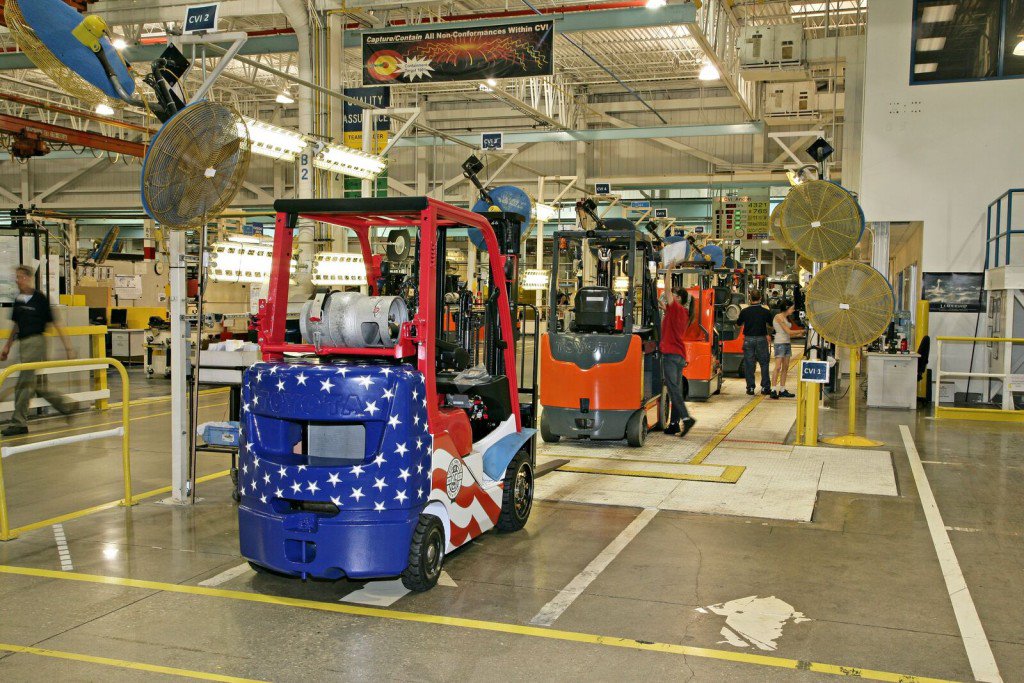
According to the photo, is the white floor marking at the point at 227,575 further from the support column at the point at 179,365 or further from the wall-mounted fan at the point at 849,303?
the wall-mounted fan at the point at 849,303

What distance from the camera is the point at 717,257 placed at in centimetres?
2170

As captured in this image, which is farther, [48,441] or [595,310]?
[595,310]

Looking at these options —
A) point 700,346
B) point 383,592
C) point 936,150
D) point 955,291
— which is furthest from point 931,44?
point 383,592

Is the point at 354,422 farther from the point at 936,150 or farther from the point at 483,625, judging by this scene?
the point at 936,150

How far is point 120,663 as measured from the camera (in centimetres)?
412

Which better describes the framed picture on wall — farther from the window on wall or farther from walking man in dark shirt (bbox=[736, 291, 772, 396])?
the window on wall

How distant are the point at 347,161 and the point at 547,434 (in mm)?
4161

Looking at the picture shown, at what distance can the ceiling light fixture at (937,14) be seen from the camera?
1478 centimetres

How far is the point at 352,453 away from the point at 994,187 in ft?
44.5

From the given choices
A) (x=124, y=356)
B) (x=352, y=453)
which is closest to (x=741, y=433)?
(x=352, y=453)

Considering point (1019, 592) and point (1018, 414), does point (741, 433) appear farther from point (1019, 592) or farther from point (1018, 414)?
point (1019, 592)

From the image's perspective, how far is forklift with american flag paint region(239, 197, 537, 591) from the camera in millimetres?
4746

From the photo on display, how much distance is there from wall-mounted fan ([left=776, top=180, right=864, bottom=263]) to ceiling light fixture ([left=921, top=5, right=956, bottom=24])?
6.97 metres

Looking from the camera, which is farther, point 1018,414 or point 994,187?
point 994,187
